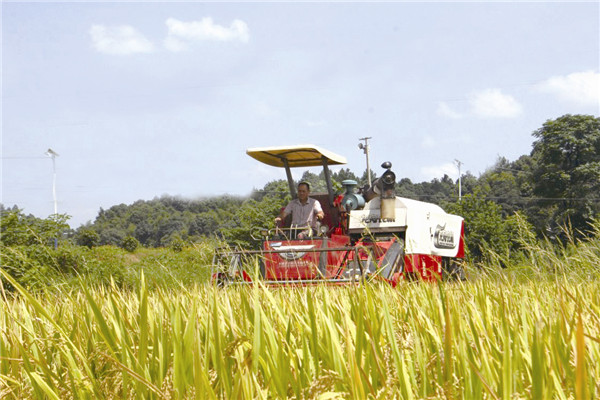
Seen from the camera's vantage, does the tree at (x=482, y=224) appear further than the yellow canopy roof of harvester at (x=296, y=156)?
Yes

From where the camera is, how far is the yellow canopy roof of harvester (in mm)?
10422

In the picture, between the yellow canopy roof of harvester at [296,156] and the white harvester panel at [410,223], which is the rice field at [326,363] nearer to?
the yellow canopy roof of harvester at [296,156]

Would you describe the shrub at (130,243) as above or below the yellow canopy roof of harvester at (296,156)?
below

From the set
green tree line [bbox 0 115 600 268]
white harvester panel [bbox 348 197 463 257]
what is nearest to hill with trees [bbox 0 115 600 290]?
green tree line [bbox 0 115 600 268]

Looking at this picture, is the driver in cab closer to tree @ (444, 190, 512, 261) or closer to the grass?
the grass

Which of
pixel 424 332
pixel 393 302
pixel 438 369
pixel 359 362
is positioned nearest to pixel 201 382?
pixel 359 362

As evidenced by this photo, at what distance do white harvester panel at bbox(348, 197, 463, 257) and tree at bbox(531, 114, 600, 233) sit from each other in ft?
142

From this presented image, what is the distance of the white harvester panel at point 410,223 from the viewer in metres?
10.8

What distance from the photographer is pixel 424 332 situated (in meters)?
2.61

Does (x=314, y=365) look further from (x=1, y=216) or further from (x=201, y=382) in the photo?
(x=1, y=216)

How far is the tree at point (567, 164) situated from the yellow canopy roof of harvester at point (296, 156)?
1757 inches

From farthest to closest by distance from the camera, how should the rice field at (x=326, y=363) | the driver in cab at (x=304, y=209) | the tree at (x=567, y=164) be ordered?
1. the tree at (x=567, y=164)
2. the driver in cab at (x=304, y=209)
3. the rice field at (x=326, y=363)

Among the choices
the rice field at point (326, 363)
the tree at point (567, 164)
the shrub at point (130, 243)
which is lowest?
the shrub at point (130, 243)

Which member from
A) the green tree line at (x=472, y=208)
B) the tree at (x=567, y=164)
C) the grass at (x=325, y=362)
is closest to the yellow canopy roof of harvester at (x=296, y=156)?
the green tree line at (x=472, y=208)
